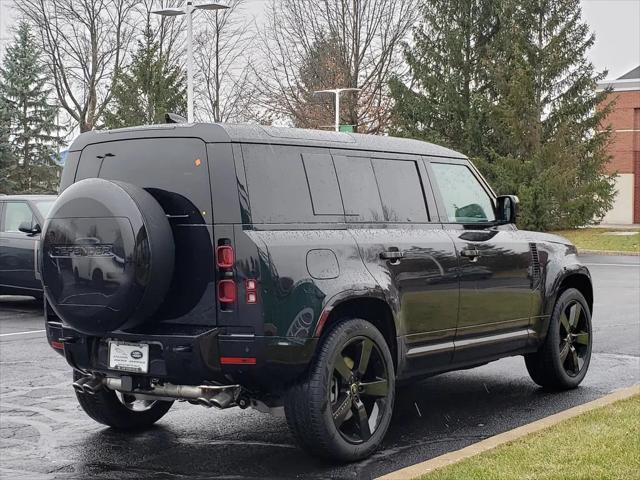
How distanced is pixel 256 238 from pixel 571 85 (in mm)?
37964

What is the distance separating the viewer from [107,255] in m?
5.49

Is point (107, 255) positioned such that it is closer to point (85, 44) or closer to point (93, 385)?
point (93, 385)

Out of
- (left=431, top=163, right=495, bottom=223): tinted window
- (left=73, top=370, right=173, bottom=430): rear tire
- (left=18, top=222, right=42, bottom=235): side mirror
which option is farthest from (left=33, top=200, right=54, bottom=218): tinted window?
(left=431, top=163, right=495, bottom=223): tinted window

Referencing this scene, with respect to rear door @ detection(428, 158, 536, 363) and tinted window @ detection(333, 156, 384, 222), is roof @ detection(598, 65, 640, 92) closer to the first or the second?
rear door @ detection(428, 158, 536, 363)

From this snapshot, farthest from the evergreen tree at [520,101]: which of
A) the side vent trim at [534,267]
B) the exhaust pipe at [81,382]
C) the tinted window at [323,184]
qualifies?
the exhaust pipe at [81,382]

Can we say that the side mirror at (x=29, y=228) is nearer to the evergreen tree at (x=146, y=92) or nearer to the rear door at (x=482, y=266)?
the rear door at (x=482, y=266)

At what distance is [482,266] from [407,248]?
0.92 meters

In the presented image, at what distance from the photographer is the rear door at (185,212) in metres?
5.58

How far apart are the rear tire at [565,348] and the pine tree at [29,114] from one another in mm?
41912

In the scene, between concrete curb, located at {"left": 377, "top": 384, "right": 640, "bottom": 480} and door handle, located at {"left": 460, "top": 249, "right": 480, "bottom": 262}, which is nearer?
concrete curb, located at {"left": 377, "top": 384, "right": 640, "bottom": 480}

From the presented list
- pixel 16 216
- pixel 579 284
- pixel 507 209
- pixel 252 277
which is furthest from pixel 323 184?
pixel 16 216

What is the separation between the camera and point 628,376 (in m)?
8.93

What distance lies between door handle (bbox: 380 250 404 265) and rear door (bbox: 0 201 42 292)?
8.94 metres

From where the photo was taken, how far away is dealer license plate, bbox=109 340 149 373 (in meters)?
5.68
